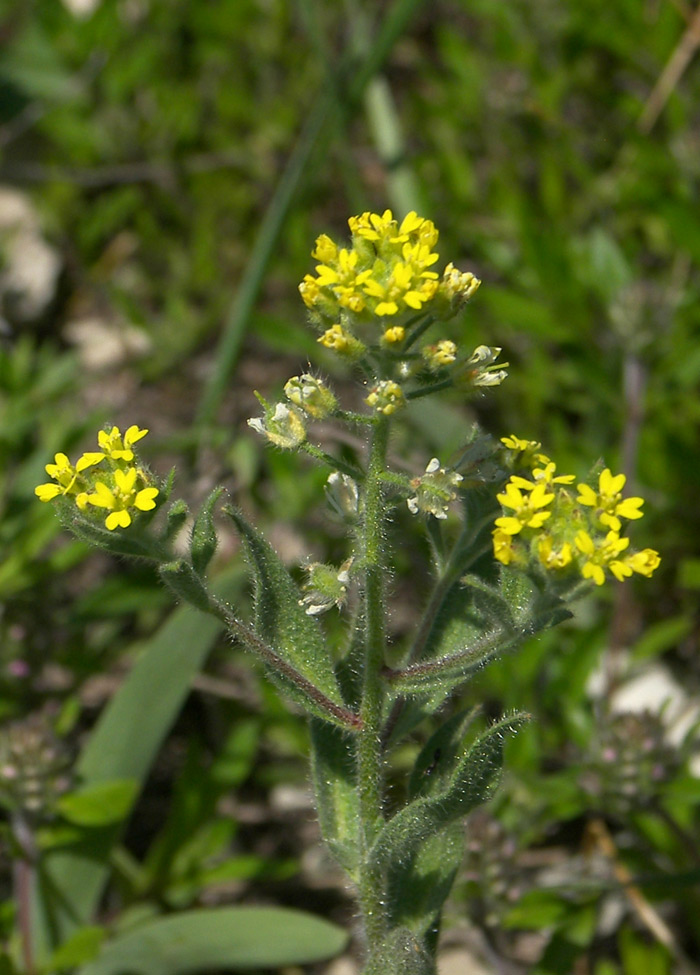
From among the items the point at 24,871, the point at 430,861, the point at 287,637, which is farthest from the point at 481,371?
the point at 24,871

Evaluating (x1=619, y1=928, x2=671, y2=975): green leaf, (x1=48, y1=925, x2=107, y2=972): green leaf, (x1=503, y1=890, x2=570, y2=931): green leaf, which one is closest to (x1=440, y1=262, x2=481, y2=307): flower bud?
(x1=503, y1=890, x2=570, y2=931): green leaf

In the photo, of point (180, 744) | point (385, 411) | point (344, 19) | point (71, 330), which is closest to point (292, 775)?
point (180, 744)

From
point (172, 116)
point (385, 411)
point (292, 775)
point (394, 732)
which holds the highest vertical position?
point (385, 411)

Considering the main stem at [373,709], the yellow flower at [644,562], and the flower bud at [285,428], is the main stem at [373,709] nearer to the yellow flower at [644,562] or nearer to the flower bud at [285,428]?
the flower bud at [285,428]

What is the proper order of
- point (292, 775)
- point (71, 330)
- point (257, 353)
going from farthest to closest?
1. point (71, 330)
2. point (257, 353)
3. point (292, 775)

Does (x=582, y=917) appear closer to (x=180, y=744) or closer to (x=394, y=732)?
(x=394, y=732)

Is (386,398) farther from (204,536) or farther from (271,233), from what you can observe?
(271,233)

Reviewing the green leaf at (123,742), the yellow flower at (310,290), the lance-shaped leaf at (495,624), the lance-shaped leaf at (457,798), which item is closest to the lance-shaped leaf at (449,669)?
the lance-shaped leaf at (495,624)
